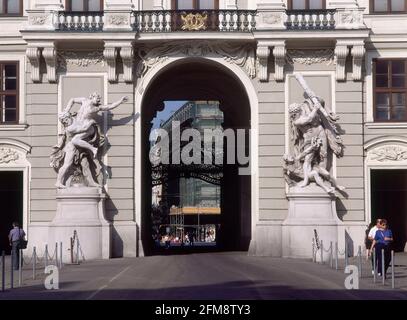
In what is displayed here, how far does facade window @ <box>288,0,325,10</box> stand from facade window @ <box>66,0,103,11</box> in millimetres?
7942

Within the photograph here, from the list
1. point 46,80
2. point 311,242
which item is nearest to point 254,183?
point 311,242

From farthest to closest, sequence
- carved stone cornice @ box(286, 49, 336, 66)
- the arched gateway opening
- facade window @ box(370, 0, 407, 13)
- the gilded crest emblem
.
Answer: the arched gateway opening < facade window @ box(370, 0, 407, 13) < carved stone cornice @ box(286, 49, 336, 66) < the gilded crest emblem

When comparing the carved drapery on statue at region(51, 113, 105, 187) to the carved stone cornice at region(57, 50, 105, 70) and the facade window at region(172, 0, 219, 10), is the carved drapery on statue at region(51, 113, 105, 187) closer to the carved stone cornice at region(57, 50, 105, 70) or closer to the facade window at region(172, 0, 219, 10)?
the carved stone cornice at region(57, 50, 105, 70)

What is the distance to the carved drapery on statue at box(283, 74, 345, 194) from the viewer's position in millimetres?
40375

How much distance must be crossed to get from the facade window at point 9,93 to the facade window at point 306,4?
11724mm

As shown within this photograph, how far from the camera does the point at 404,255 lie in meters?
41.4

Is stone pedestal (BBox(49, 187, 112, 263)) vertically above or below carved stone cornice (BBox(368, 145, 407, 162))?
below

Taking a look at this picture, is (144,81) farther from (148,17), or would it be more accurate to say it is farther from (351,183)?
(351,183)

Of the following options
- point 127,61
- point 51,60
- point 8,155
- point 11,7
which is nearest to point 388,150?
point 127,61

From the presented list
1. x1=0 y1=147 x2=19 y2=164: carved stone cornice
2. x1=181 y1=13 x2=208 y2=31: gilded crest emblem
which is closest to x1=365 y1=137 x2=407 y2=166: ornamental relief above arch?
x1=181 y1=13 x2=208 y2=31: gilded crest emblem

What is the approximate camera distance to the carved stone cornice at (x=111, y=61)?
1613 inches

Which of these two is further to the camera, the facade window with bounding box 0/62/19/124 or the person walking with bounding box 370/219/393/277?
the facade window with bounding box 0/62/19/124

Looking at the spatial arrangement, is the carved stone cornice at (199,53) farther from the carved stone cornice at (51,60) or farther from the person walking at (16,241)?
the person walking at (16,241)

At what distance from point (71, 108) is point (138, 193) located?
4.42 metres
